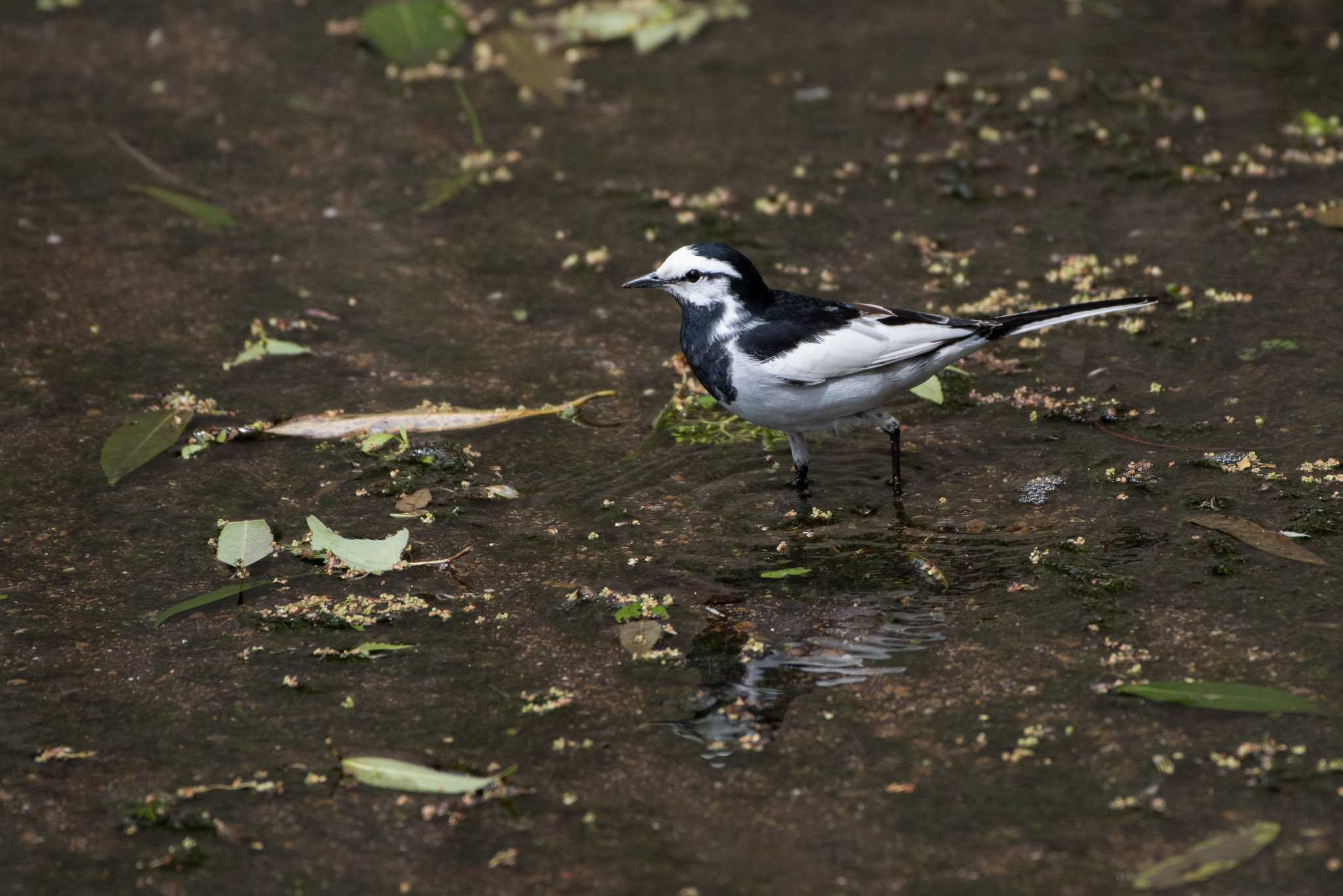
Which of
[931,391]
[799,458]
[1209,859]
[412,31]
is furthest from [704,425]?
[412,31]

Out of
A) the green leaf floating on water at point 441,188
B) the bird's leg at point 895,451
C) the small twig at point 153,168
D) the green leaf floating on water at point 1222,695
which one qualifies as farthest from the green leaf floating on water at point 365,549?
the small twig at point 153,168

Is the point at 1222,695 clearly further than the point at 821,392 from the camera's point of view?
No

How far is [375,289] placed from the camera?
254 inches

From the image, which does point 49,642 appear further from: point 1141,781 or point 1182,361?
point 1182,361

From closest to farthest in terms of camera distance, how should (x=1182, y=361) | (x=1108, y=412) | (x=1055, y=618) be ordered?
1. (x=1055, y=618)
2. (x=1108, y=412)
3. (x=1182, y=361)

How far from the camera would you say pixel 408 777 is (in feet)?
11.3

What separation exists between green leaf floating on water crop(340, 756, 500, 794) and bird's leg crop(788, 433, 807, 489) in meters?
1.90

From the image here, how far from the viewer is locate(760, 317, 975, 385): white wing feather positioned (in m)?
4.63

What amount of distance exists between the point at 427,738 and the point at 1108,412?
9.38 ft

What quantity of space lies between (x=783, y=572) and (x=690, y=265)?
1172mm

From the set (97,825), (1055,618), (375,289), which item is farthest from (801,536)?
(375,289)

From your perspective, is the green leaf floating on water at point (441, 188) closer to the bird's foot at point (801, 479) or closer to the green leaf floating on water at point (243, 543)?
the green leaf floating on water at point (243, 543)

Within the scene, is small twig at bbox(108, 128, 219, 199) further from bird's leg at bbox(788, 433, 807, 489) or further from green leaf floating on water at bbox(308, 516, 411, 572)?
bird's leg at bbox(788, 433, 807, 489)

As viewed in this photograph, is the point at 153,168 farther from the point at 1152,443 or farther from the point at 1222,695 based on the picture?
the point at 1222,695
